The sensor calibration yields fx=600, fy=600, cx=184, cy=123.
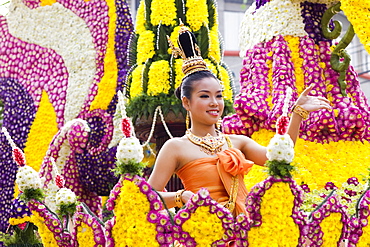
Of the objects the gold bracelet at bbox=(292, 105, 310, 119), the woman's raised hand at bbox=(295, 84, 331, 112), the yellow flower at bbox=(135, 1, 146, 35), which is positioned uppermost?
the yellow flower at bbox=(135, 1, 146, 35)

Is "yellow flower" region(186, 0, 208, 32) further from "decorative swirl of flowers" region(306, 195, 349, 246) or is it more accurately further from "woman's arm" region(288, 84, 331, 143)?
"decorative swirl of flowers" region(306, 195, 349, 246)

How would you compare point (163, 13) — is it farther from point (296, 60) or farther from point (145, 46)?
point (296, 60)

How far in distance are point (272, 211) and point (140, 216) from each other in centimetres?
54

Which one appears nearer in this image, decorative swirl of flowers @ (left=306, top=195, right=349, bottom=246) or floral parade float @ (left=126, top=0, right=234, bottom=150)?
decorative swirl of flowers @ (left=306, top=195, right=349, bottom=246)

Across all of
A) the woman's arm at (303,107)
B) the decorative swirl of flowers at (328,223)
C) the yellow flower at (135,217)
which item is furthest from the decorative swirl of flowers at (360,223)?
the yellow flower at (135,217)

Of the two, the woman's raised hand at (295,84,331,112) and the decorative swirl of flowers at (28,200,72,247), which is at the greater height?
the woman's raised hand at (295,84,331,112)

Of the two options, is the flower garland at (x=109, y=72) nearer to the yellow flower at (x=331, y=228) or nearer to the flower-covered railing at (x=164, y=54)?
the flower-covered railing at (x=164, y=54)

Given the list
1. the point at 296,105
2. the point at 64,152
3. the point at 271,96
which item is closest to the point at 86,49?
the point at 64,152

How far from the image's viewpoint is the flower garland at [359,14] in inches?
156

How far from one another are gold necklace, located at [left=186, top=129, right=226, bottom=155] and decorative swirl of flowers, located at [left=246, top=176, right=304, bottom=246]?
1.58 ft

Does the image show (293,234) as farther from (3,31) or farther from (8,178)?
(3,31)

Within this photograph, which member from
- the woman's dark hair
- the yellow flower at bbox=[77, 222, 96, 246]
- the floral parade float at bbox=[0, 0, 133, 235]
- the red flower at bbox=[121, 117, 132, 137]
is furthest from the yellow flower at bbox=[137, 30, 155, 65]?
the red flower at bbox=[121, 117, 132, 137]

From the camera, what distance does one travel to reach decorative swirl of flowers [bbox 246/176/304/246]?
236 cm

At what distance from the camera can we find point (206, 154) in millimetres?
2826
